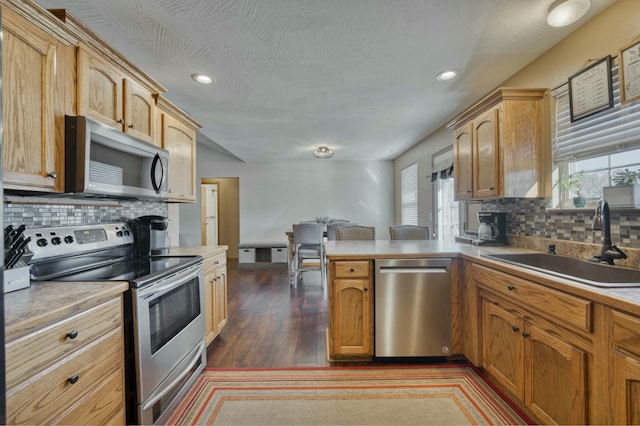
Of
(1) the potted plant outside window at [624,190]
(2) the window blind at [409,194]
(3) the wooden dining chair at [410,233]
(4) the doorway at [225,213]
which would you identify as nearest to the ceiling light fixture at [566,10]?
(1) the potted plant outside window at [624,190]

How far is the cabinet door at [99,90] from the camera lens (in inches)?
58.6

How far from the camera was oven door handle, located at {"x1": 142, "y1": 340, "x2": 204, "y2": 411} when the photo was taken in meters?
1.39

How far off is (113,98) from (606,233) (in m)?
2.92

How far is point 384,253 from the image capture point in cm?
211

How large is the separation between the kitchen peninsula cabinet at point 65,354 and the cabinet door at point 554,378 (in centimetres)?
201

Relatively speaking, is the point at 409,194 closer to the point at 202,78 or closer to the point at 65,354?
the point at 202,78

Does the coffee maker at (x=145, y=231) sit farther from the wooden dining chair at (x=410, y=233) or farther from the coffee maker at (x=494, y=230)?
the coffee maker at (x=494, y=230)

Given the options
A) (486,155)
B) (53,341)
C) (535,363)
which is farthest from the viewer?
(486,155)

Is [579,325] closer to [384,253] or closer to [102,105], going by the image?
[384,253]

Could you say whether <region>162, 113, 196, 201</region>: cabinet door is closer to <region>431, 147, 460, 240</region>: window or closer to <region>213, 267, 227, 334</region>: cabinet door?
<region>213, 267, 227, 334</region>: cabinet door

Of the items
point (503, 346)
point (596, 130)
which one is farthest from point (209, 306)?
point (596, 130)

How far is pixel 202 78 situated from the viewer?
239 cm

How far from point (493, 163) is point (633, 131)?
0.73m

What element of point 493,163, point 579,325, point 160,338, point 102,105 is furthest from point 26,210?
point 493,163
